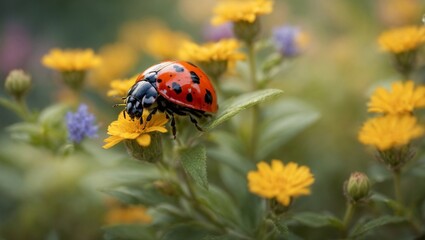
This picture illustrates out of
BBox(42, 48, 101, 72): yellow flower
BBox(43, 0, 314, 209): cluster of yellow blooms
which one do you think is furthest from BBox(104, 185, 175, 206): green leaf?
BBox(42, 48, 101, 72): yellow flower

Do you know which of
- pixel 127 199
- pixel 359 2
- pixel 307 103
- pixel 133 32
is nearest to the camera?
pixel 127 199

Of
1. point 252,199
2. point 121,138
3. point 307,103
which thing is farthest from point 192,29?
point 121,138

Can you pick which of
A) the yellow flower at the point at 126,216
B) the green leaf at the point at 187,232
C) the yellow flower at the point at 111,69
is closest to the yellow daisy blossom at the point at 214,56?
the green leaf at the point at 187,232

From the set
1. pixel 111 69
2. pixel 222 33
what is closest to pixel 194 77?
pixel 222 33

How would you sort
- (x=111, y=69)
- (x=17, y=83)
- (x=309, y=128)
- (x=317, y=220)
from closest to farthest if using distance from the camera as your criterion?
(x=317, y=220) → (x=17, y=83) → (x=309, y=128) → (x=111, y=69)

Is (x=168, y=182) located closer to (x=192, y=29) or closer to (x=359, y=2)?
(x=359, y=2)

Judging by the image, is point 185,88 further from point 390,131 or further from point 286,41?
point 286,41

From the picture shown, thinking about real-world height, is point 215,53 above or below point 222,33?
below
